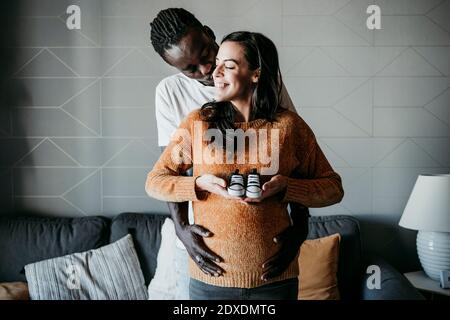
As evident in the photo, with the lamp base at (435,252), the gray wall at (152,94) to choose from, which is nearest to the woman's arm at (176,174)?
the gray wall at (152,94)

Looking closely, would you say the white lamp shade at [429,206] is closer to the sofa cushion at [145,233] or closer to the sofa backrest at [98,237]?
the sofa backrest at [98,237]

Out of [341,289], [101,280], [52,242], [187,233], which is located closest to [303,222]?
[187,233]

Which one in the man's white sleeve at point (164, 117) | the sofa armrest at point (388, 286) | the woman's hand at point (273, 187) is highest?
the man's white sleeve at point (164, 117)

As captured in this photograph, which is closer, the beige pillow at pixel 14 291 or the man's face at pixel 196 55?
the man's face at pixel 196 55

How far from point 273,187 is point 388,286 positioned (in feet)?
2.31

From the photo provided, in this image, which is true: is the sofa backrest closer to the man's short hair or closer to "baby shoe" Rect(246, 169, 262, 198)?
the man's short hair

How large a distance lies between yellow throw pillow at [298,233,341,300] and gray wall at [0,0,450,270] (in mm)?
136

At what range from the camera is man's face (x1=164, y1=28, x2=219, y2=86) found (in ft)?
2.80

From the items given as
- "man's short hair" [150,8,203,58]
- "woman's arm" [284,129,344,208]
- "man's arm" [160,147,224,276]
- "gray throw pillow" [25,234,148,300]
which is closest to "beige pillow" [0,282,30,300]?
"gray throw pillow" [25,234,148,300]

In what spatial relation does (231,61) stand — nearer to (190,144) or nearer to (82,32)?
(190,144)

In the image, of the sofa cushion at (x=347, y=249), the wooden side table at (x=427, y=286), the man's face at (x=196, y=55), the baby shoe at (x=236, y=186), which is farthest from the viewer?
the sofa cushion at (x=347, y=249)

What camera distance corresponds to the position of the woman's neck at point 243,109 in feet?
2.47

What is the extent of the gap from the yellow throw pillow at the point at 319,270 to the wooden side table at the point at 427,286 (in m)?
0.24

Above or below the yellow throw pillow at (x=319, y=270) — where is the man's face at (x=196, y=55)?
above
